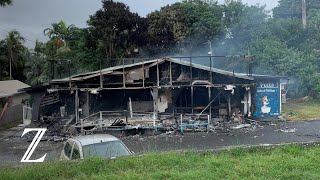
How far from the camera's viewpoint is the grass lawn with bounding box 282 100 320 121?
24650mm

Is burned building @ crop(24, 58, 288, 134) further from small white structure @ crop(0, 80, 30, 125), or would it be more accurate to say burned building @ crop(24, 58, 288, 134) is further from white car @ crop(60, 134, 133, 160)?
white car @ crop(60, 134, 133, 160)

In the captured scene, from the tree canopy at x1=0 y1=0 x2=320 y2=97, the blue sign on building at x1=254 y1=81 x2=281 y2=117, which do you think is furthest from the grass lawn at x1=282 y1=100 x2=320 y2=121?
A: the tree canopy at x1=0 y1=0 x2=320 y2=97

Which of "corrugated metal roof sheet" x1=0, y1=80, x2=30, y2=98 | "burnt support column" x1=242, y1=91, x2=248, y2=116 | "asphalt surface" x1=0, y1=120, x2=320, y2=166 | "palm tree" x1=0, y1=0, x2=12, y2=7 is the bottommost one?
"asphalt surface" x1=0, y1=120, x2=320, y2=166

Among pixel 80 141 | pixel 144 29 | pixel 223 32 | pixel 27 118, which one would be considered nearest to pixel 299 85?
pixel 223 32

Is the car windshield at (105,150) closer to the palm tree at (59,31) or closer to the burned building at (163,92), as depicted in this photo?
the burned building at (163,92)

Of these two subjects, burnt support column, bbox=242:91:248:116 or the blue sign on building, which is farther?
the blue sign on building

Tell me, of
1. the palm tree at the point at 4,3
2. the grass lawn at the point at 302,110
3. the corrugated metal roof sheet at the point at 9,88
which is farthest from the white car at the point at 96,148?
the corrugated metal roof sheet at the point at 9,88

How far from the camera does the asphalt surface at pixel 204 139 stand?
54.1ft

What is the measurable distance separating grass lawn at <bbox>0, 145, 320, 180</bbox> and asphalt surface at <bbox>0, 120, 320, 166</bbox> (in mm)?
7092

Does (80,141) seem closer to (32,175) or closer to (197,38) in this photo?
(32,175)

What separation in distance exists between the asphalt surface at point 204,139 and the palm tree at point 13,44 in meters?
26.2

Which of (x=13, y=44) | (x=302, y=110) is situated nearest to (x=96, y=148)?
(x=302, y=110)

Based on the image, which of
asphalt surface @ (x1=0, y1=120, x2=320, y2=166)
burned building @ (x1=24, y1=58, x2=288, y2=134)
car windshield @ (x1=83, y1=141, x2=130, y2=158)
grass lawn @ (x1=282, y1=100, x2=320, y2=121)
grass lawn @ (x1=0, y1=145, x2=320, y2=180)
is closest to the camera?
grass lawn @ (x1=0, y1=145, x2=320, y2=180)

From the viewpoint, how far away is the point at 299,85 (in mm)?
33500
